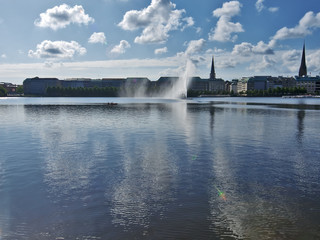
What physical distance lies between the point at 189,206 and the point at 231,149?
12783 mm

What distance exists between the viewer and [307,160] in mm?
20625

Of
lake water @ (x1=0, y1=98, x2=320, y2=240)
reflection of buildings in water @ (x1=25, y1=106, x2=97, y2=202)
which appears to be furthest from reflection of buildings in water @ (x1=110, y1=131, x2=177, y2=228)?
reflection of buildings in water @ (x1=25, y1=106, x2=97, y2=202)

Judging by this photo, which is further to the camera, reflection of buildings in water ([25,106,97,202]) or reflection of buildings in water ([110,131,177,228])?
reflection of buildings in water ([25,106,97,202])

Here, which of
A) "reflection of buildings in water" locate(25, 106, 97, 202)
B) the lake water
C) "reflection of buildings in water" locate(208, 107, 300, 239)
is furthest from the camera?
"reflection of buildings in water" locate(25, 106, 97, 202)

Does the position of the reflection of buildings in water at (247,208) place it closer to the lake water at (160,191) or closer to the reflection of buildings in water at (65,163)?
the lake water at (160,191)

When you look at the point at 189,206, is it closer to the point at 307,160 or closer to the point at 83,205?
the point at 83,205

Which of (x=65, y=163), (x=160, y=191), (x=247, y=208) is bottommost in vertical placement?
(x=247, y=208)

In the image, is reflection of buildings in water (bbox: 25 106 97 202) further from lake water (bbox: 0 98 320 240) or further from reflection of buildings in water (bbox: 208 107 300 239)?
reflection of buildings in water (bbox: 208 107 300 239)

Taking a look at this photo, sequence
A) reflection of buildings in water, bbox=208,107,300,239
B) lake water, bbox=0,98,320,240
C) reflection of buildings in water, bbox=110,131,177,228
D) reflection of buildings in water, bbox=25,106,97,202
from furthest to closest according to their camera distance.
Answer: reflection of buildings in water, bbox=25,106,97,202 → reflection of buildings in water, bbox=110,131,177,228 → lake water, bbox=0,98,320,240 → reflection of buildings in water, bbox=208,107,300,239

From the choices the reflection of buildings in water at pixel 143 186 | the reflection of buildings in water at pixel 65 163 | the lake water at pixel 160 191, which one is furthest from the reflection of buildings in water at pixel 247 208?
the reflection of buildings in water at pixel 65 163

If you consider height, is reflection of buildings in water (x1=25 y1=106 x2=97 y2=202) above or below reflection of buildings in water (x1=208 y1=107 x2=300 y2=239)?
above

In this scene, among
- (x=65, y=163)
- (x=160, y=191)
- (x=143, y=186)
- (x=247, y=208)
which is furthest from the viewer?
(x=65, y=163)

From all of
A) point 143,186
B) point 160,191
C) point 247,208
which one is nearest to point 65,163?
point 143,186

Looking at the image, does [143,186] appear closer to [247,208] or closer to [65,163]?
[247,208]
